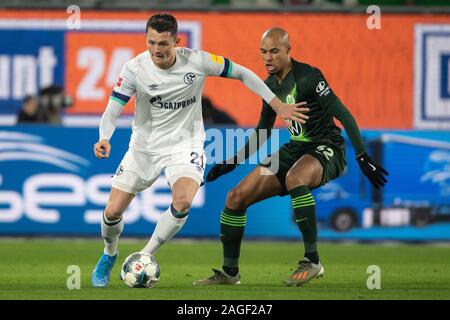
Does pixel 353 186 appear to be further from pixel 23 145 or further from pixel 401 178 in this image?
pixel 23 145

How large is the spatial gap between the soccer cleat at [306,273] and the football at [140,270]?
3.60 feet

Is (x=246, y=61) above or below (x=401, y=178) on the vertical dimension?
above

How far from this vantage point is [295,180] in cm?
854

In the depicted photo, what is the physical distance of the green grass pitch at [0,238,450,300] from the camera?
25.6ft

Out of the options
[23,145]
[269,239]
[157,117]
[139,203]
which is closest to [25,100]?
[23,145]

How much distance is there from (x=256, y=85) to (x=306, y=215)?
111 centimetres

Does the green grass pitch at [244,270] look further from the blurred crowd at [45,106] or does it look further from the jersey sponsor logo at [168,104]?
the blurred crowd at [45,106]

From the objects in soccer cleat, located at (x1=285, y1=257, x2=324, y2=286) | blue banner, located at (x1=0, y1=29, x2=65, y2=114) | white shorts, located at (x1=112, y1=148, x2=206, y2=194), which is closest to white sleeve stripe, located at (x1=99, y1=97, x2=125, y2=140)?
white shorts, located at (x1=112, y1=148, x2=206, y2=194)

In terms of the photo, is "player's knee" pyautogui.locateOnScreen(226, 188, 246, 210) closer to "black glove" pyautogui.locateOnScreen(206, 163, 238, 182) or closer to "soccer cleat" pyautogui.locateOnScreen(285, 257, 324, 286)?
"black glove" pyautogui.locateOnScreen(206, 163, 238, 182)

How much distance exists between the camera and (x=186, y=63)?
28.3ft

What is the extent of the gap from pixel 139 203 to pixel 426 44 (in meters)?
5.51

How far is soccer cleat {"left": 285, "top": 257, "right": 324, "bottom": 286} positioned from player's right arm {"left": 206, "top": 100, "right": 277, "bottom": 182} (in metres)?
1.14

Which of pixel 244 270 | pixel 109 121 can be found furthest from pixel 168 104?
pixel 244 270

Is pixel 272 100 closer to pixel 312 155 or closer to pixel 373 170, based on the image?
pixel 312 155
